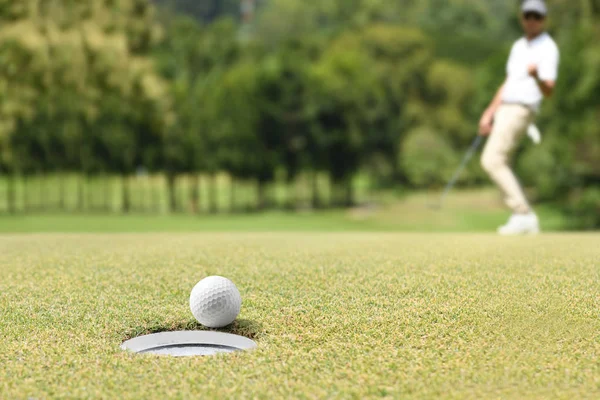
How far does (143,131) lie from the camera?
55.6 metres

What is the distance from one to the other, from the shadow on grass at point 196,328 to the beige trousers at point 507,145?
700 centimetres

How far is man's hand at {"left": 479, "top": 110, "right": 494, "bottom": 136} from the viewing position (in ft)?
42.8

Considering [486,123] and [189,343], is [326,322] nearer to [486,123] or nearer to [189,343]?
[189,343]

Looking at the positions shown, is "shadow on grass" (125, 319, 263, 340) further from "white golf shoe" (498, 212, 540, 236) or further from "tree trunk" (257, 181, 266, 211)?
"tree trunk" (257, 181, 266, 211)

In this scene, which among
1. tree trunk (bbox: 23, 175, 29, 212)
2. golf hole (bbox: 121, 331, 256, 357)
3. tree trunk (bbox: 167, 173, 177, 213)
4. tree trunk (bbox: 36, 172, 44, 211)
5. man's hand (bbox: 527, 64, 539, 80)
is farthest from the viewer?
tree trunk (bbox: 36, 172, 44, 211)

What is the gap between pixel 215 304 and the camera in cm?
697

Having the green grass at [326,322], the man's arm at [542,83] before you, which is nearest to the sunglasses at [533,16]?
the man's arm at [542,83]

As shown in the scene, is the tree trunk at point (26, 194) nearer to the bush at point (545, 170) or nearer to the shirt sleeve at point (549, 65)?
the bush at point (545, 170)

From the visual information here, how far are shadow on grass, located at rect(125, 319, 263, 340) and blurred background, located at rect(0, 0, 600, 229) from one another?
23.8 m

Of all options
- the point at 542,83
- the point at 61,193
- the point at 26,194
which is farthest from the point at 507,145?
the point at 26,194

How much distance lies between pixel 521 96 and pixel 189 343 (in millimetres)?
8015

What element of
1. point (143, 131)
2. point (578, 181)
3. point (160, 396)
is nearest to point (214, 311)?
point (160, 396)

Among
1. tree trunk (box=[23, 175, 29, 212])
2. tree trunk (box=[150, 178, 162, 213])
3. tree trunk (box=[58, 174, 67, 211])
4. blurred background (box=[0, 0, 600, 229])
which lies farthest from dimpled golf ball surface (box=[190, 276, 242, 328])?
tree trunk (box=[23, 175, 29, 212])

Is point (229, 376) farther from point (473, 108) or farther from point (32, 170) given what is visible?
point (473, 108)
